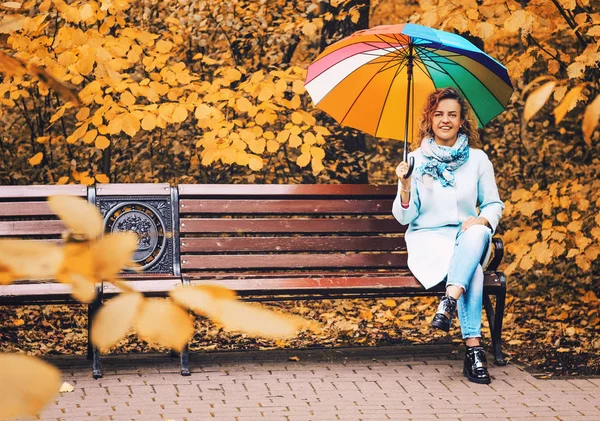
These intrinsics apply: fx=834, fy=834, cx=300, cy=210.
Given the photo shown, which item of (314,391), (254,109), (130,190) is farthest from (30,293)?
(254,109)

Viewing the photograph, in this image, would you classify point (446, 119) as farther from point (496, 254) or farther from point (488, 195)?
point (496, 254)

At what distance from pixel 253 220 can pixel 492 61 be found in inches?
71.6

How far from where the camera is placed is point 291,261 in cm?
546

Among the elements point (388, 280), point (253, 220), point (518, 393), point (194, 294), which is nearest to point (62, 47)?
point (253, 220)

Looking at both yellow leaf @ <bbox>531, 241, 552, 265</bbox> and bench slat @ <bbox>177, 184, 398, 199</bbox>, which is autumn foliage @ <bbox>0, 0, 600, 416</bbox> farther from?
bench slat @ <bbox>177, 184, 398, 199</bbox>

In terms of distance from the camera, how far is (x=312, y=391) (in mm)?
4559

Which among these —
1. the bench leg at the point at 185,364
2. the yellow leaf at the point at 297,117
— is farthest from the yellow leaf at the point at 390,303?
the bench leg at the point at 185,364

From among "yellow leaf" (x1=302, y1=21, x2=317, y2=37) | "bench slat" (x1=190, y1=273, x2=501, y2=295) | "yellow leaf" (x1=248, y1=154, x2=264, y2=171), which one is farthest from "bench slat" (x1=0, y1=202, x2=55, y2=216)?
"yellow leaf" (x1=302, y1=21, x2=317, y2=37)

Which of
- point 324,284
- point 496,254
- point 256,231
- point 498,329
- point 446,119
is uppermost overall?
point 446,119

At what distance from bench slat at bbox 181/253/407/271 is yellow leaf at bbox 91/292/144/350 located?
4426 mm

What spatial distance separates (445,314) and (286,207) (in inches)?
57.2

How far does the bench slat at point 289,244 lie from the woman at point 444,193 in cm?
34

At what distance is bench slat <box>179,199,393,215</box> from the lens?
5.48 m

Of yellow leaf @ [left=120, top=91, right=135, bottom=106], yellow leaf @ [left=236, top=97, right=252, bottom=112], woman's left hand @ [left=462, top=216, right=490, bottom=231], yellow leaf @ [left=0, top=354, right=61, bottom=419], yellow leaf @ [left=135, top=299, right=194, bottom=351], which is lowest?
woman's left hand @ [left=462, top=216, right=490, bottom=231]
